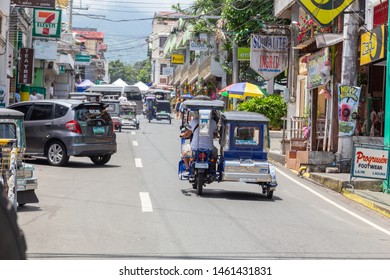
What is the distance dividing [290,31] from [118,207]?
774 inches

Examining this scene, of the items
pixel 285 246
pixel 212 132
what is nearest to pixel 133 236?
pixel 285 246

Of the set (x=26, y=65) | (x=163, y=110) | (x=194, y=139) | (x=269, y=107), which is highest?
(x=26, y=65)

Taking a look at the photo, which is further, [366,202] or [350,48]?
[350,48]

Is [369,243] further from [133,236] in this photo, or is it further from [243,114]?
[243,114]

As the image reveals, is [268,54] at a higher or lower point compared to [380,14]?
lower

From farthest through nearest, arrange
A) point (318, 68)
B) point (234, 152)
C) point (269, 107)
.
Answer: point (269, 107) → point (318, 68) → point (234, 152)

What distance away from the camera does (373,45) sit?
19969mm

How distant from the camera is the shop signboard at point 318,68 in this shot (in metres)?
24.2

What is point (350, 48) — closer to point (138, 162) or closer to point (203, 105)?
point (203, 105)

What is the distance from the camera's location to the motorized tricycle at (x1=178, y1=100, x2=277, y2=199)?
1582 centimetres

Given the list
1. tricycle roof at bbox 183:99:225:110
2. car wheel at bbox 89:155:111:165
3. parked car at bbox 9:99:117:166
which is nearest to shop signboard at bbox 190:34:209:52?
car wheel at bbox 89:155:111:165

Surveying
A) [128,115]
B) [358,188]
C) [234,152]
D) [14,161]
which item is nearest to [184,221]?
[14,161]

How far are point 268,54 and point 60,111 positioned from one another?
12891 millimetres

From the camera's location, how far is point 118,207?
13602 mm
